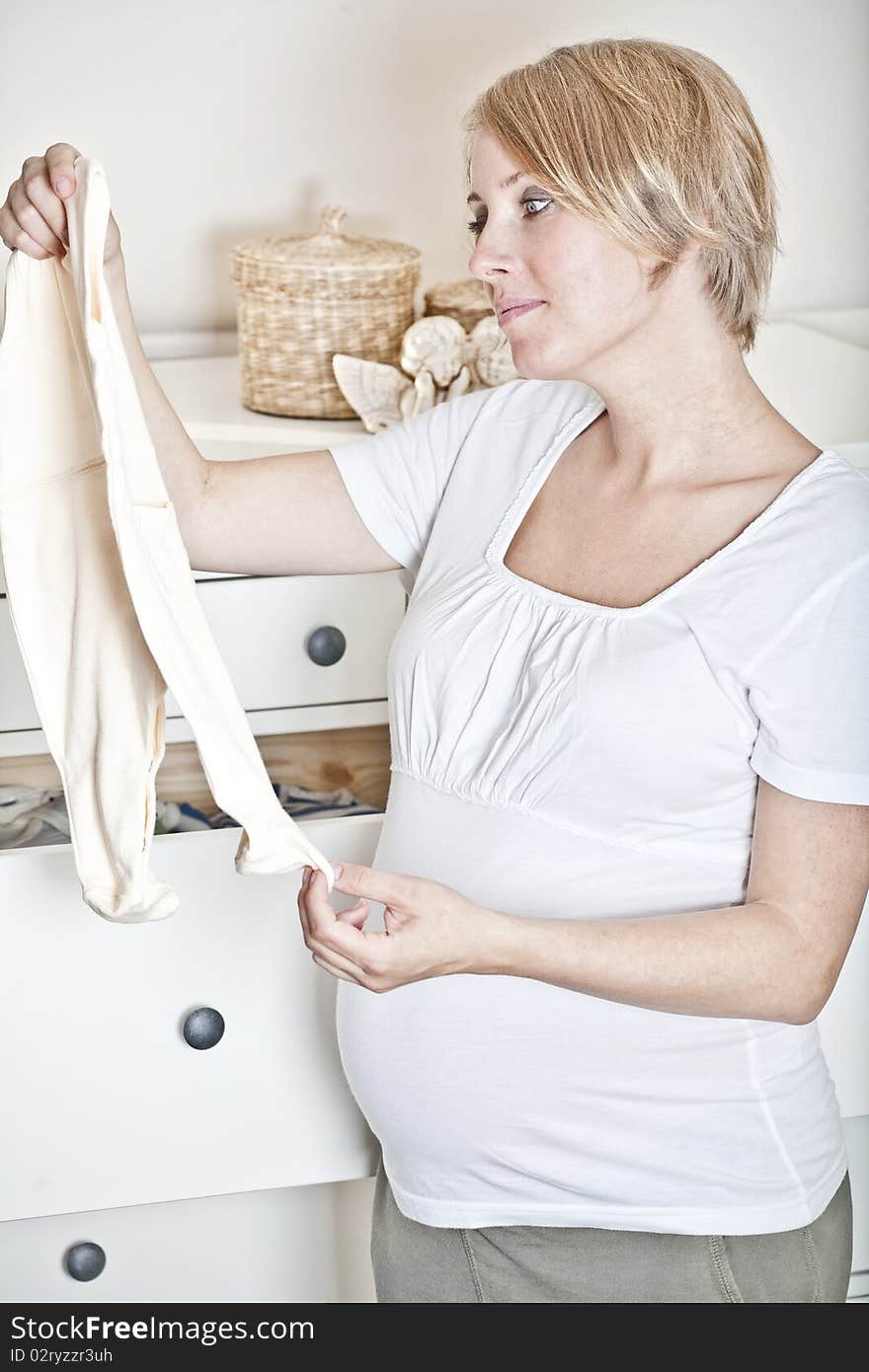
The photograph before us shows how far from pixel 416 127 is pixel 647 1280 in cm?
129

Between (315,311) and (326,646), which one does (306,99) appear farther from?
(326,646)

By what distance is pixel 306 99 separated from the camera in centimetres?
162

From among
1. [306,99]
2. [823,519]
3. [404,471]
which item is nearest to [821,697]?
[823,519]

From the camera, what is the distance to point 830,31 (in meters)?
1.72

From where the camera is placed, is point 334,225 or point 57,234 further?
point 334,225

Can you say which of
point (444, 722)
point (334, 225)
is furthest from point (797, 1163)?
point (334, 225)

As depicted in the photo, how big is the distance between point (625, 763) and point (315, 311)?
0.74 metres

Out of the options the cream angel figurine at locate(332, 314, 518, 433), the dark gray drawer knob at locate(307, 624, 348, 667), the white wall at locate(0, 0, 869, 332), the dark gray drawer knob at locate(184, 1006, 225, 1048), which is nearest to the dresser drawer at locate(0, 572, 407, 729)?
the dark gray drawer knob at locate(307, 624, 348, 667)

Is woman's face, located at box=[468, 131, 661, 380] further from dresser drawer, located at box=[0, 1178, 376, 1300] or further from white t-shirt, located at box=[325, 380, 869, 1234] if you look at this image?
dresser drawer, located at box=[0, 1178, 376, 1300]

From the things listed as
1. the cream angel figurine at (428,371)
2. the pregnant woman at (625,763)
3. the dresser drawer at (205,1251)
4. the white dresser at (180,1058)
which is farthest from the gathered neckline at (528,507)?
the dresser drawer at (205,1251)
